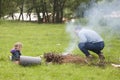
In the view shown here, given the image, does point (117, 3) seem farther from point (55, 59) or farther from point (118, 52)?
point (55, 59)

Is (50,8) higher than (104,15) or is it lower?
lower

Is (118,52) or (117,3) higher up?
(117,3)

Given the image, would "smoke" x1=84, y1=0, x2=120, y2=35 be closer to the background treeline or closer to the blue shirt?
the blue shirt

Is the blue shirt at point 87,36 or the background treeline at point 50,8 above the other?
the blue shirt at point 87,36

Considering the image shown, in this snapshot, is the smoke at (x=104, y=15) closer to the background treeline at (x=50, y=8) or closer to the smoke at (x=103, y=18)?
the smoke at (x=103, y=18)

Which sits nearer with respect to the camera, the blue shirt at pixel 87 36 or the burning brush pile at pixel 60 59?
the blue shirt at pixel 87 36

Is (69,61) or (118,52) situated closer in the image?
(69,61)

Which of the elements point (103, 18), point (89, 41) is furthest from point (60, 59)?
point (103, 18)

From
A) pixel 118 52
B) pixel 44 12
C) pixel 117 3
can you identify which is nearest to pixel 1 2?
pixel 44 12

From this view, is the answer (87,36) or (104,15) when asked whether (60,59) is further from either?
(104,15)

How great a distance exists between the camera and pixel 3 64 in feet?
40.2

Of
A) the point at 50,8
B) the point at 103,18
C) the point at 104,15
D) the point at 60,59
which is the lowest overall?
the point at 50,8

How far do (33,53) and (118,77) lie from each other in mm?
5722

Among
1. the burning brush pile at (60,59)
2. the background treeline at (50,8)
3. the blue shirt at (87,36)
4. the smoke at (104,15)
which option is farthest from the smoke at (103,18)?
the background treeline at (50,8)
